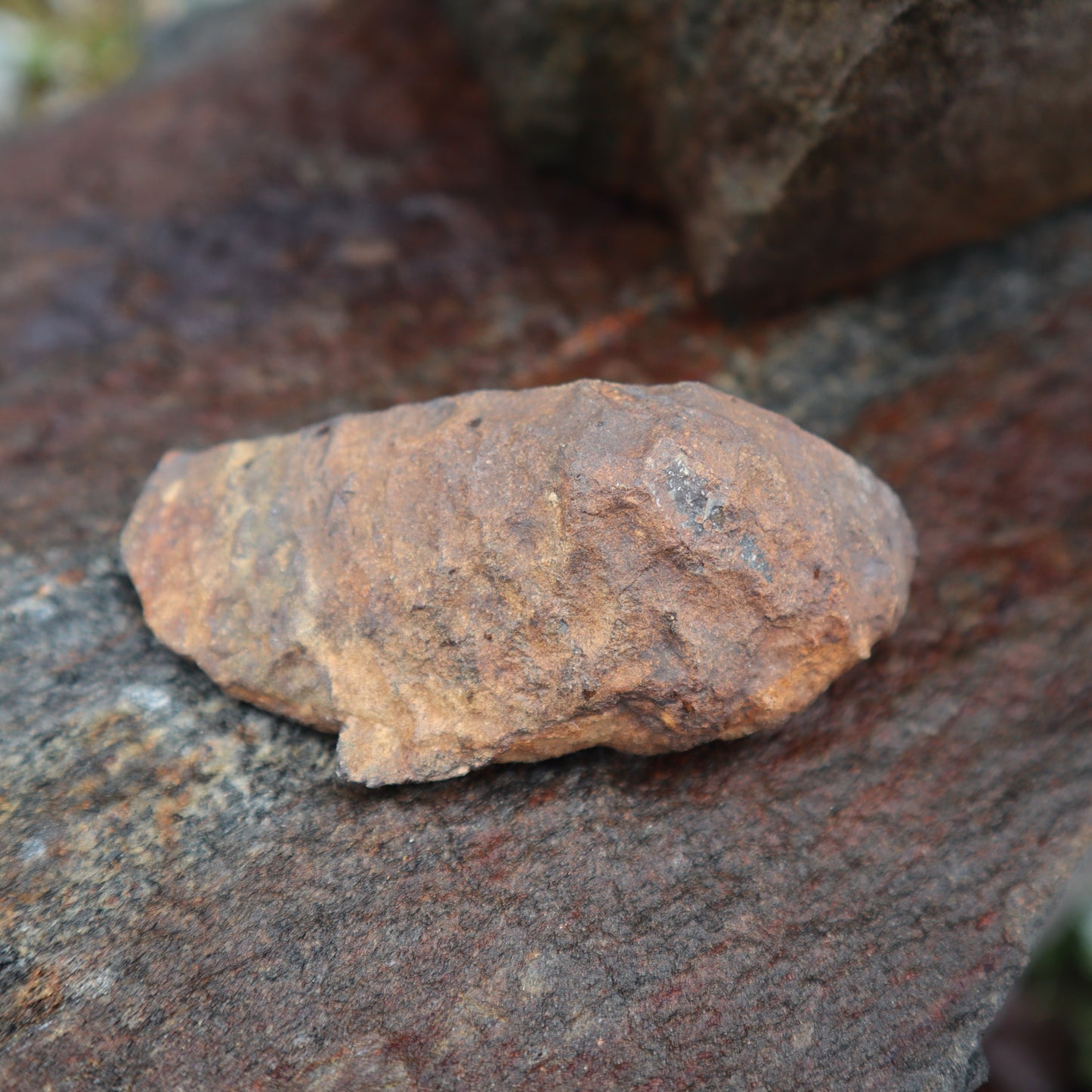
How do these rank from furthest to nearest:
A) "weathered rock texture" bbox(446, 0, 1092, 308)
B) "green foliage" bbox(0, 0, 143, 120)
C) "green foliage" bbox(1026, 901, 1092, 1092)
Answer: "green foliage" bbox(0, 0, 143, 120) < "green foliage" bbox(1026, 901, 1092, 1092) < "weathered rock texture" bbox(446, 0, 1092, 308)

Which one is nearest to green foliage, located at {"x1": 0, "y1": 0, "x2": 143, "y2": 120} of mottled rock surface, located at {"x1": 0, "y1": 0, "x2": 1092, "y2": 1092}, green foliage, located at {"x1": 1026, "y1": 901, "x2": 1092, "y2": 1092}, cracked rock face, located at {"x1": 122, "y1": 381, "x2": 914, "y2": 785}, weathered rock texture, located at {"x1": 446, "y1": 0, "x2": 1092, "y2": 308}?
mottled rock surface, located at {"x1": 0, "y1": 0, "x2": 1092, "y2": 1092}

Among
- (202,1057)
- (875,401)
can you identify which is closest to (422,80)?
(875,401)

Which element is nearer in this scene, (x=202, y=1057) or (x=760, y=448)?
(x=202, y=1057)

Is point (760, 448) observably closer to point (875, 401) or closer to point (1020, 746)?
point (1020, 746)

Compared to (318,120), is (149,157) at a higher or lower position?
lower

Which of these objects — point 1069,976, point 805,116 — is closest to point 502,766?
point 805,116

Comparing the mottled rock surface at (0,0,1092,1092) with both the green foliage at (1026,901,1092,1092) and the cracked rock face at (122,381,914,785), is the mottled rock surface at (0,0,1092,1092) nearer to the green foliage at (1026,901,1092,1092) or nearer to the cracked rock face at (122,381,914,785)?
the cracked rock face at (122,381,914,785)
